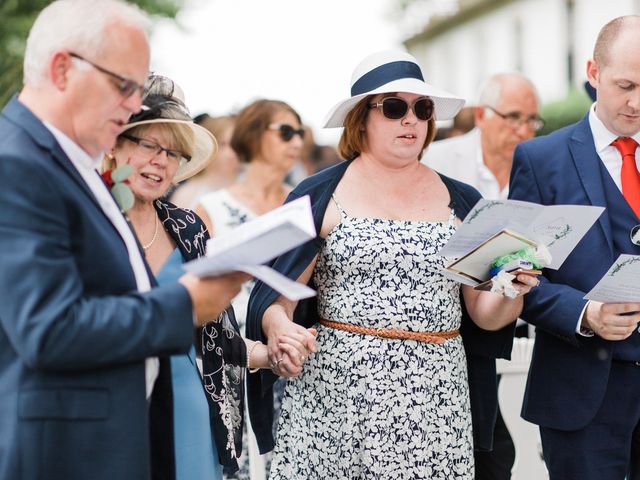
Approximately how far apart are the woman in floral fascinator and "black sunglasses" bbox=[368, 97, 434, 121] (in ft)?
2.46

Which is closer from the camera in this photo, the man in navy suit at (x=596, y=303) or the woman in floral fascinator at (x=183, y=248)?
the woman in floral fascinator at (x=183, y=248)

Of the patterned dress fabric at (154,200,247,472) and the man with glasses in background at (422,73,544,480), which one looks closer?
the patterned dress fabric at (154,200,247,472)

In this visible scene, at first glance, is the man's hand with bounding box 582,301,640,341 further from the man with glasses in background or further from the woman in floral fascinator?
the man with glasses in background

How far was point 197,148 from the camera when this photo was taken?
3.86 m

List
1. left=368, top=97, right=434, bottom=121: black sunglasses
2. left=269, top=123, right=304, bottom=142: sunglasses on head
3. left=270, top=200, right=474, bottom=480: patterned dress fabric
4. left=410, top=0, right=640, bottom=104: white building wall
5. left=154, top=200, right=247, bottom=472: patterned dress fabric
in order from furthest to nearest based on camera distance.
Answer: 1. left=410, top=0, right=640, bottom=104: white building wall
2. left=269, top=123, right=304, bottom=142: sunglasses on head
3. left=368, top=97, right=434, bottom=121: black sunglasses
4. left=270, top=200, right=474, bottom=480: patterned dress fabric
5. left=154, top=200, right=247, bottom=472: patterned dress fabric

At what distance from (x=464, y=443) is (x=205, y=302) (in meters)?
1.81

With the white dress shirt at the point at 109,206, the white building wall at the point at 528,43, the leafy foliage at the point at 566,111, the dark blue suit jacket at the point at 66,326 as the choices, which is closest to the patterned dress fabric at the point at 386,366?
the white dress shirt at the point at 109,206

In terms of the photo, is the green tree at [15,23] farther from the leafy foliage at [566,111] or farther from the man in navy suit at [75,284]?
the man in navy suit at [75,284]

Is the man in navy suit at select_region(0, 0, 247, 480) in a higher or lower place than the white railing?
higher

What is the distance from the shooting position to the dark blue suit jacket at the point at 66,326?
2332mm

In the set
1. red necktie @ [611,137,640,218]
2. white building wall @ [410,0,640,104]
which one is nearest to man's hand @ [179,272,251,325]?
red necktie @ [611,137,640,218]

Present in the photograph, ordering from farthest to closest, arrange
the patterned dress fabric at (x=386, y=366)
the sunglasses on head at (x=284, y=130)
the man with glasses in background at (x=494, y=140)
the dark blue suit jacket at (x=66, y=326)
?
the sunglasses on head at (x=284, y=130)
the man with glasses in background at (x=494, y=140)
the patterned dress fabric at (x=386, y=366)
the dark blue suit jacket at (x=66, y=326)

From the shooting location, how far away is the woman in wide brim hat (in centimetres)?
386

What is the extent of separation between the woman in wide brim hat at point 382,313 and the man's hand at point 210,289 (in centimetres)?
112
